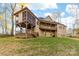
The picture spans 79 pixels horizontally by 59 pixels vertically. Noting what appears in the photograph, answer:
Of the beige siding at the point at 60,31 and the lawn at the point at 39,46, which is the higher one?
the beige siding at the point at 60,31

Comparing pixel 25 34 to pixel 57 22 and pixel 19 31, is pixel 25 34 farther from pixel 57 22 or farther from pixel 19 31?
pixel 57 22

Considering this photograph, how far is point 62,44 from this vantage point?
182 cm

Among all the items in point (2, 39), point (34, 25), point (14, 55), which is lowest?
point (14, 55)

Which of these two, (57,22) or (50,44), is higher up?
(57,22)

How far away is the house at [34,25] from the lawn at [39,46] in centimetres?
5

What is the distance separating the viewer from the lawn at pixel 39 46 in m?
1.79

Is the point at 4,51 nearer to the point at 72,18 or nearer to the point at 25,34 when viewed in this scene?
the point at 25,34

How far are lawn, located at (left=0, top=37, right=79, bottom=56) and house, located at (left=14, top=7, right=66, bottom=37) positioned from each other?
50mm

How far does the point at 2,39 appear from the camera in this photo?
183 centimetres

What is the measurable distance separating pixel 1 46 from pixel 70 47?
25.8 inches

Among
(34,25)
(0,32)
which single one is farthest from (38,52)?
(0,32)

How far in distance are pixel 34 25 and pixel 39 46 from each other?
207 millimetres

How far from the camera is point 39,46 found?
182 cm

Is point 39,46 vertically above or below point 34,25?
below
